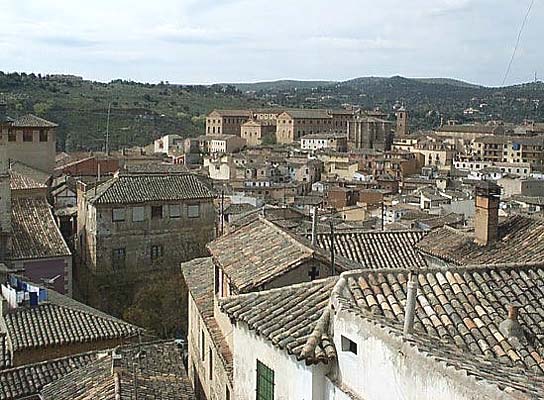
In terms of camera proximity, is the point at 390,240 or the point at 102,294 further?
the point at 102,294

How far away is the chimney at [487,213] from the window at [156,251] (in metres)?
13.7

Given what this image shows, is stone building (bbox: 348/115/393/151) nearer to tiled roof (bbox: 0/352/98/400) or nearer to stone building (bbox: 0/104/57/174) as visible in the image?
stone building (bbox: 0/104/57/174)

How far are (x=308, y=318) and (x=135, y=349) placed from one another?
23.5 feet

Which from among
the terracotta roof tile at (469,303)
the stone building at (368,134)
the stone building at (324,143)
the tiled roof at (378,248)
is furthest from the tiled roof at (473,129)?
the terracotta roof tile at (469,303)

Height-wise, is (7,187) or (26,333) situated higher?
(7,187)

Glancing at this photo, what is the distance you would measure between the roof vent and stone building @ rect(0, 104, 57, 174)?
27606 millimetres

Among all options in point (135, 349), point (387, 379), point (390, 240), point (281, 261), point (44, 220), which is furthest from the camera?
point (44, 220)

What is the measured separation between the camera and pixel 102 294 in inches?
976

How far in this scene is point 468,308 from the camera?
A: 7562 mm

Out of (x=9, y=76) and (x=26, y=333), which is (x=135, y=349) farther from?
(x=9, y=76)

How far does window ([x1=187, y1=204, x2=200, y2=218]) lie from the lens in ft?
86.4

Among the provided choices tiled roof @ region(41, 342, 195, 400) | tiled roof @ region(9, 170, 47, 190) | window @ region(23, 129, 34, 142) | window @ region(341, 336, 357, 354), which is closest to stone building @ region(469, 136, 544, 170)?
window @ region(23, 129, 34, 142)

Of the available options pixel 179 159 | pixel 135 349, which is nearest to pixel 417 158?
pixel 179 159

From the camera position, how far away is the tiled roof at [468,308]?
6.75 m
